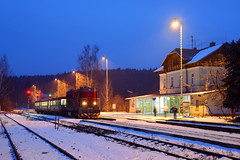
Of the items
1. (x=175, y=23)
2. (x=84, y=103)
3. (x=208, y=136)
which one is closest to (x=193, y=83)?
(x=175, y=23)

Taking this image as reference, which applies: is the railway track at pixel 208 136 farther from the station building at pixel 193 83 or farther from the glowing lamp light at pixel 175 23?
the station building at pixel 193 83

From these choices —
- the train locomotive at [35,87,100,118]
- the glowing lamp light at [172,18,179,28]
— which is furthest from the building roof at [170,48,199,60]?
the train locomotive at [35,87,100,118]

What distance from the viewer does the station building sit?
113ft

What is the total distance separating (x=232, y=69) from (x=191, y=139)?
1317 centimetres

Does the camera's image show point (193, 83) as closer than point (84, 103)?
No

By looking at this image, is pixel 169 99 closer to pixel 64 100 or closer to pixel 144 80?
pixel 64 100

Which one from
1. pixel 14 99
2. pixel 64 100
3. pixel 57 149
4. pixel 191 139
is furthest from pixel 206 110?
pixel 14 99

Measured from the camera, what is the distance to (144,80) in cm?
17962

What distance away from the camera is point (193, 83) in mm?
42062

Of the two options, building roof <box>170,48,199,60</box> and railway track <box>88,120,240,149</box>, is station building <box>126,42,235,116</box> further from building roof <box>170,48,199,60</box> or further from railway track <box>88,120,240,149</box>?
railway track <box>88,120,240,149</box>

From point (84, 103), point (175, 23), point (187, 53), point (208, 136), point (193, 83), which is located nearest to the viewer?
point (208, 136)

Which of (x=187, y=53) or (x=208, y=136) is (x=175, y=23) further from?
(x=187, y=53)

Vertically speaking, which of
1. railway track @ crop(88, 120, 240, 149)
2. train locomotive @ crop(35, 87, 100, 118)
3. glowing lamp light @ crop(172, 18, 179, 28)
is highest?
glowing lamp light @ crop(172, 18, 179, 28)

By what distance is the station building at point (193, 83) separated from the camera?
34469mm
